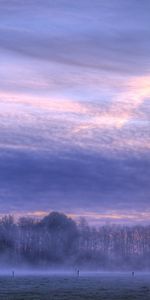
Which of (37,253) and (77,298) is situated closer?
(77,298)

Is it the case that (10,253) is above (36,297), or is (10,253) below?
below

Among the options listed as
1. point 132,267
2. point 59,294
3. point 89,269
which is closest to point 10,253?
point 89,269

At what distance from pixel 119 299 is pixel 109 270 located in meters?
133

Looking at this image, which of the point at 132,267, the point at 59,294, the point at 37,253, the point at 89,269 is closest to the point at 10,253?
the point at 37,253

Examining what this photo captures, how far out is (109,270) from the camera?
18750 cm

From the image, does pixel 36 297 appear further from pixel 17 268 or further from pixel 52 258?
pixel 52 258

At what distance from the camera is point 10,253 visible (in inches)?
7392

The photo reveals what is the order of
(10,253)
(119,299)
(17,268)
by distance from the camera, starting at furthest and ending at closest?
(10,253), (17,268), (119,299)

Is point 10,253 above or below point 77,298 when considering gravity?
below

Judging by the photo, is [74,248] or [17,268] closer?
[17,268]

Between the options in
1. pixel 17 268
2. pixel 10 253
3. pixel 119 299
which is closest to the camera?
pixel 119 299

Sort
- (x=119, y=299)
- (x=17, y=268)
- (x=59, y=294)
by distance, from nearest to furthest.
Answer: (x=119, y=299), (x=59, y=294), (x=17, y=268)

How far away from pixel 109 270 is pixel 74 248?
1329 centimetres

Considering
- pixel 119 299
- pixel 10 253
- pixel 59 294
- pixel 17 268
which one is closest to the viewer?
pixel 119 299
